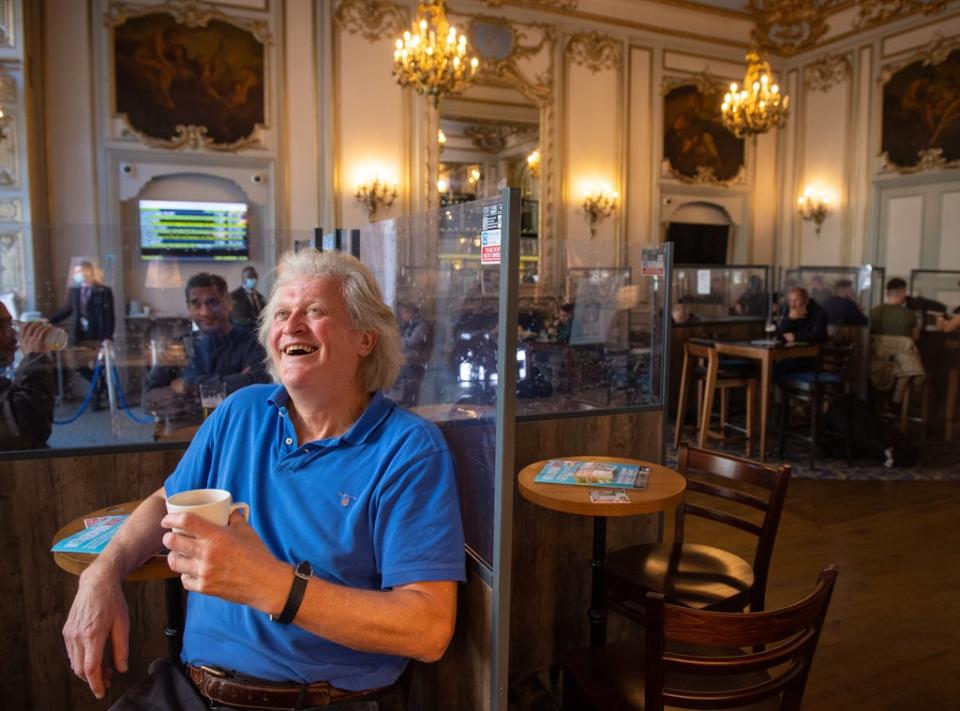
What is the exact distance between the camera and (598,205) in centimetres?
890

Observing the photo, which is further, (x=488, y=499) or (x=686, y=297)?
(x=686, y=297)

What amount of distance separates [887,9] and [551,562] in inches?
360

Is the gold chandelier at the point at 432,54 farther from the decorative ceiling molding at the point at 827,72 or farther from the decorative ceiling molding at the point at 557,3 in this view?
the decorative ceiling molding at the point at 827,72

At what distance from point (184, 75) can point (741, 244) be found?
7.53 metres

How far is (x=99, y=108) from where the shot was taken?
6.89 meters

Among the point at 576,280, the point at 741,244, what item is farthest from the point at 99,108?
the point at 741,244

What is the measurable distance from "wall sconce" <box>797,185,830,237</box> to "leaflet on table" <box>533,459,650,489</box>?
28.1 ft

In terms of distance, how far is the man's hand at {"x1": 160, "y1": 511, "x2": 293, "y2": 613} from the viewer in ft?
3.64

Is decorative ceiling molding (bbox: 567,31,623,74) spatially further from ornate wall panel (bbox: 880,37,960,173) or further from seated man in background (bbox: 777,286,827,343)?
seated man in background (bbox: 777,286,827,343)

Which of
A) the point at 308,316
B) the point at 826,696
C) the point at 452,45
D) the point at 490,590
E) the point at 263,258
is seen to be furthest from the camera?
the point at 452,45

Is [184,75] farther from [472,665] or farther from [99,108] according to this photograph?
[472,665]

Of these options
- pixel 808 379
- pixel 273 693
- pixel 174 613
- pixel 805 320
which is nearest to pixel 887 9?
pixel 805 320

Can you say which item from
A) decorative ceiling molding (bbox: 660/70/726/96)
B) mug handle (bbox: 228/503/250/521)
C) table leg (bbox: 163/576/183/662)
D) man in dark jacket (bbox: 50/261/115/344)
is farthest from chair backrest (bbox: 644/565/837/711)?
decorative ceiling molding (bbox: 660/70/726/96)

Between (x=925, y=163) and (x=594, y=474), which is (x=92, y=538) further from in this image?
(x=925, y=163)
